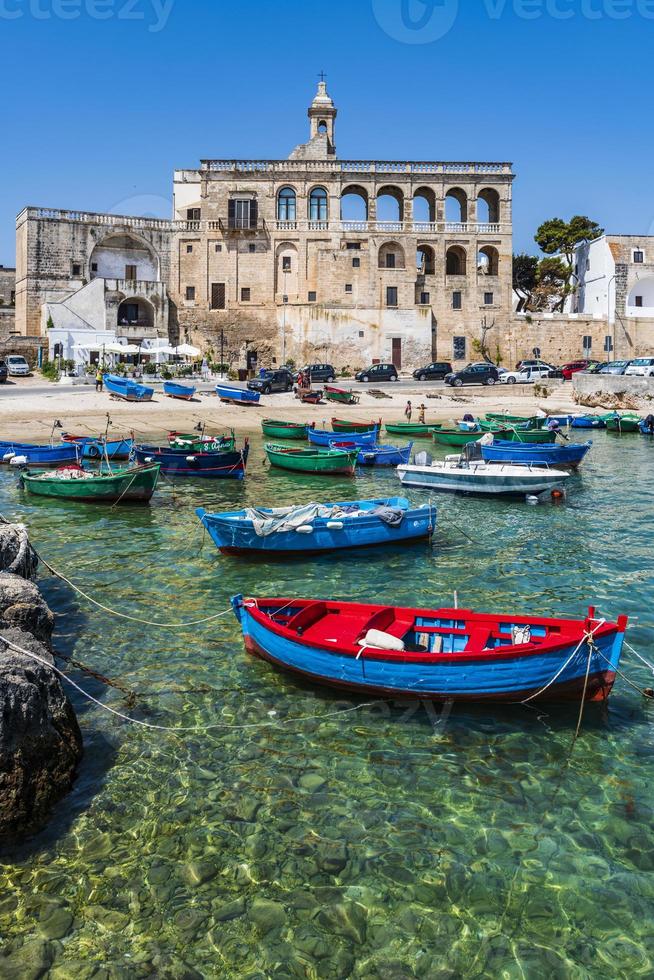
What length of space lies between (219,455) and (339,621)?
48.9ft

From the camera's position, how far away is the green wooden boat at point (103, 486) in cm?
2069

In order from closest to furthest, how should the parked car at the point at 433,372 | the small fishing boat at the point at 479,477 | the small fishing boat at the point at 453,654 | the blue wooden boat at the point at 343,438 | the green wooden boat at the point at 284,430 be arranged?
the small fishing boat at the point at 453,654
the small fishing boat at the point at 479,477
the blue wooden boat at the point at 343,438
the green wooden boat at the point at 284,430
the parked car at the point at 433,372

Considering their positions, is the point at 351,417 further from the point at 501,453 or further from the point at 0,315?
the point at 0,315

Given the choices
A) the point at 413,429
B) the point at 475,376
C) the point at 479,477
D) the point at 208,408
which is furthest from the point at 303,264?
the point at 479,477

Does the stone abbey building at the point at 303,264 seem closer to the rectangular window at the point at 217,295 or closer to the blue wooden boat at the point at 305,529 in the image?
the rectangular window at the point at 217,295

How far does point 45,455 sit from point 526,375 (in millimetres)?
35998

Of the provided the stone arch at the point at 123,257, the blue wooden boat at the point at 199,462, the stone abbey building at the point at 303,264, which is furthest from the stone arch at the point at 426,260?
the blue wooden boat at the point at 199,462

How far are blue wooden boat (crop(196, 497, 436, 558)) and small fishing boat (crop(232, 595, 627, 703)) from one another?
5178mm

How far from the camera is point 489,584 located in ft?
47.4

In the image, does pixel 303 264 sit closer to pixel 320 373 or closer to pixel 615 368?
pixel 320 373

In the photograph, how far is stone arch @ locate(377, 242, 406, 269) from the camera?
201ft

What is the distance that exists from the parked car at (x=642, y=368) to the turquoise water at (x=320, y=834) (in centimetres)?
3863

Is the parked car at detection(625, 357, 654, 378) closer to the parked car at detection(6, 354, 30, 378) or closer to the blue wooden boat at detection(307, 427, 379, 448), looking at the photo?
the blue wooden boat at detection(307, 427, 379, 448)

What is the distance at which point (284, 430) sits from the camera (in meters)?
34.4
